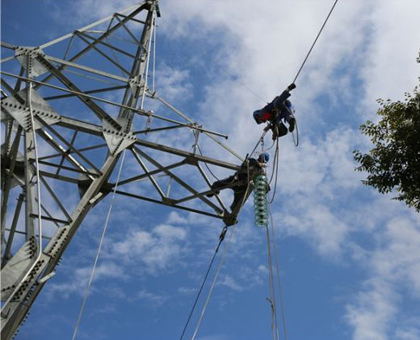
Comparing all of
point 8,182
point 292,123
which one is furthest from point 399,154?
point 8,182

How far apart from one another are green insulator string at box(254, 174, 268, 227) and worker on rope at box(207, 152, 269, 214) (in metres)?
0.23

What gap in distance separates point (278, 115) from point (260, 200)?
192 centimetres

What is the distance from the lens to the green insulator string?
1189cm

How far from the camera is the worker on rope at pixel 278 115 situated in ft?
39.5

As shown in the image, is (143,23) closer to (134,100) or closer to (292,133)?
(134,100)

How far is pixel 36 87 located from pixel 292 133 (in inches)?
232

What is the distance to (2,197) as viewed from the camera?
40.0 ft

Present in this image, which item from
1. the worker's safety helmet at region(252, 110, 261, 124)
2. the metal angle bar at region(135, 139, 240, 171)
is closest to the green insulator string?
the metal angle bar at region(135, 139, 240, 171)

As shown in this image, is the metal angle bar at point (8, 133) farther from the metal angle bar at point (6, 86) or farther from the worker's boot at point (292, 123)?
the worker's boot at point (292, 123)

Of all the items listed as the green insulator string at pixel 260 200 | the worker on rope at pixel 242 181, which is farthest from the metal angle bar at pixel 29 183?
the green insulator string at pixel 260 200

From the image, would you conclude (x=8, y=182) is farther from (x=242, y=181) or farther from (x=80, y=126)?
(x=242, y=181)

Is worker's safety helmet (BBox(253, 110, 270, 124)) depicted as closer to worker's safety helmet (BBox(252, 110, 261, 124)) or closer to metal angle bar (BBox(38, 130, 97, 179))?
worker's safety helmet (BBox(252, 110, 261, 124))

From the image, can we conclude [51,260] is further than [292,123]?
No

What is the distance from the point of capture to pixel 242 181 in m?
13.2
